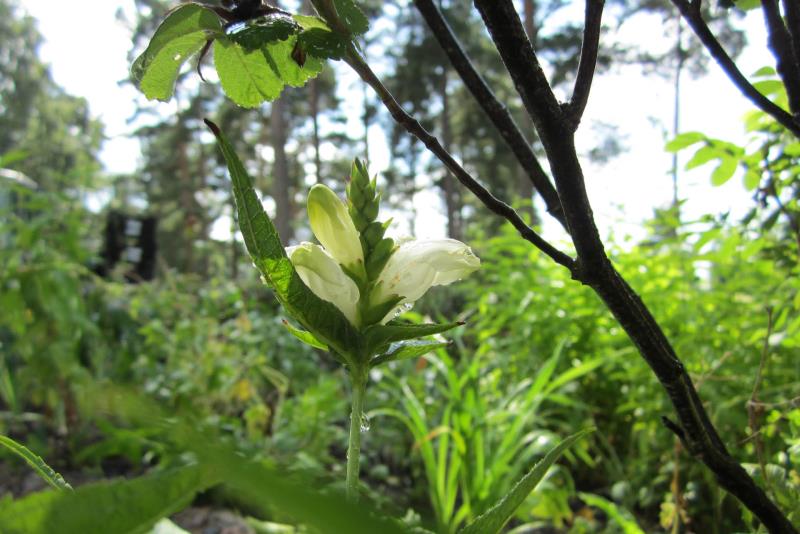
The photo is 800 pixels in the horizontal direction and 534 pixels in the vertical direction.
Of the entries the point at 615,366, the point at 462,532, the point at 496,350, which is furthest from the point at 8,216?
the point at 462,532

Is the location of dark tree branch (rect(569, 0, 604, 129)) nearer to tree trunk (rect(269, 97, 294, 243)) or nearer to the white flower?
the white flower

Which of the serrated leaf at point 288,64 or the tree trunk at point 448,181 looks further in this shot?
the tree trunk at point 448,181

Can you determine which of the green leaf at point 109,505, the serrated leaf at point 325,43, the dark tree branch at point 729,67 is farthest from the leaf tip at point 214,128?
the dark tree branch at point 729,67

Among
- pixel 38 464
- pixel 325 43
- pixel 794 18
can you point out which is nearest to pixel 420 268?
pixel 325 43

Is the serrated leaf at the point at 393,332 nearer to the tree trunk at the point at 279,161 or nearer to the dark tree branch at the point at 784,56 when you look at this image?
the dark tree branch at the point at 784,56

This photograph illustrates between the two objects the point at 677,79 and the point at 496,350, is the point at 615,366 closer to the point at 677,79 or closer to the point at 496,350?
the point at 496,350

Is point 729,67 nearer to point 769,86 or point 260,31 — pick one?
point 769,86
